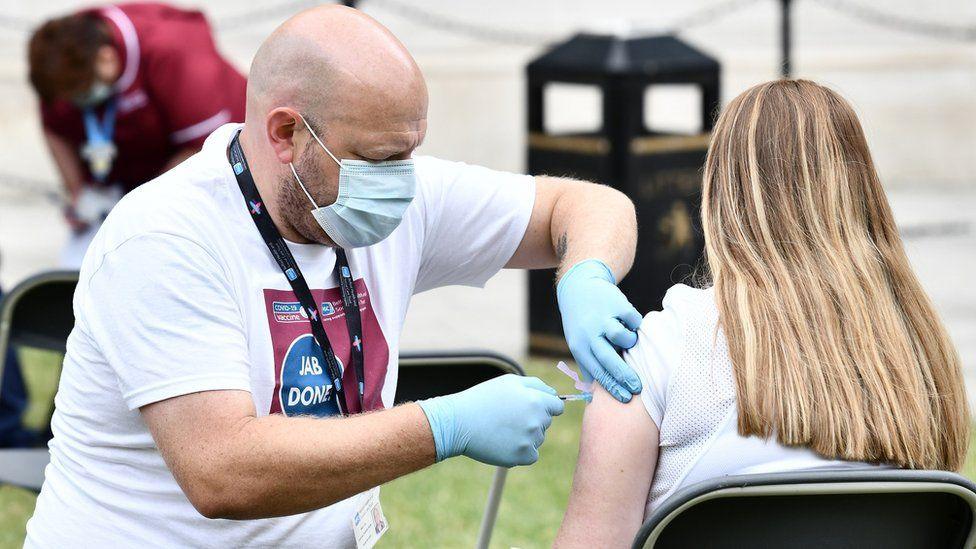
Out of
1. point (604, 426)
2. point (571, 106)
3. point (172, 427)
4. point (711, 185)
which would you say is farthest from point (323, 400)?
point (571, 106)

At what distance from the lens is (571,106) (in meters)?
9.85

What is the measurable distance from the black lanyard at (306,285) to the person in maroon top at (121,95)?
8.00 ft

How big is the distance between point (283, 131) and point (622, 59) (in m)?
3.47

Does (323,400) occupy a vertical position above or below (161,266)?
below

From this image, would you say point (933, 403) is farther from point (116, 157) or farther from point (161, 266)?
point (116, 157)

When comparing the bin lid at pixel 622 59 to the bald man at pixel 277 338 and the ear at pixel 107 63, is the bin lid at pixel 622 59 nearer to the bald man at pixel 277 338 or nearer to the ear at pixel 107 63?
the ear at pixel 107 63

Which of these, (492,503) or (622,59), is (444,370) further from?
(622,59)

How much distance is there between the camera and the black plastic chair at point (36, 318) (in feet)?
9.94

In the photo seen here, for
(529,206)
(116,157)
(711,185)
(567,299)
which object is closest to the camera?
(711,185)

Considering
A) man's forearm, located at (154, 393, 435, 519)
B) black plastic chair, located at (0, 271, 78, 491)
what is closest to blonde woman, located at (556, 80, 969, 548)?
man's forearm, located at (154, 393, 435, 519)

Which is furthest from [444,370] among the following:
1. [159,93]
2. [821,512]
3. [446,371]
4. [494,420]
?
→ [159,93]

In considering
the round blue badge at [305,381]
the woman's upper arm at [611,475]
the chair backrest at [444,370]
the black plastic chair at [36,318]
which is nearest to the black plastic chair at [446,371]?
the chair backrest at [444,370]

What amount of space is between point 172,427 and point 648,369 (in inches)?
26.7

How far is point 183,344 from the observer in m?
1.85
